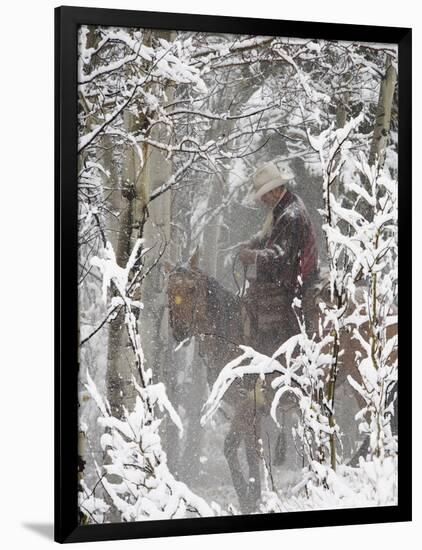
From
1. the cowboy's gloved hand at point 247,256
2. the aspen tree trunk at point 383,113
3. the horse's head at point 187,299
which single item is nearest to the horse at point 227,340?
the horse's head at point 187,299

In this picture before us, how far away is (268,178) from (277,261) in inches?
13.1

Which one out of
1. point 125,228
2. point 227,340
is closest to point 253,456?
point 227,340

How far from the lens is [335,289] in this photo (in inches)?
212

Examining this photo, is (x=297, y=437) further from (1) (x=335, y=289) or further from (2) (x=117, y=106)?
(2) (x=117, y=106)

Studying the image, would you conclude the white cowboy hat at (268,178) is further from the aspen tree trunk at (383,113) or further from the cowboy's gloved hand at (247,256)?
the aspen tree trunk at (383,113)

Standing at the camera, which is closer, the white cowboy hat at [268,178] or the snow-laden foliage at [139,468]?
the snow-laden foliage at [139,468]

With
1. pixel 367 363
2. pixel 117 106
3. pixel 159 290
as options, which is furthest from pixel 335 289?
pixel 117 106

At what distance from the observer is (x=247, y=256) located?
5238 millimetres

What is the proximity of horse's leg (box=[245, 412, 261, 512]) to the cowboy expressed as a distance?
284mm

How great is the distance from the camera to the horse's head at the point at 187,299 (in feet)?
16.8

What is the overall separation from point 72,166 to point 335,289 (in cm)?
120

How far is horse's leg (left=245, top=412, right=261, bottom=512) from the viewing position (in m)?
5.25

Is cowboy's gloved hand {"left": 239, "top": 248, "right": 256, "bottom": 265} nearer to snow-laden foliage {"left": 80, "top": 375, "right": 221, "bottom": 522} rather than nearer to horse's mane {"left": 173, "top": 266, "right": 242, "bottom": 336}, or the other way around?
horse's mane {"left": 173, "top": 266, "right": 242, "bottom": 336}

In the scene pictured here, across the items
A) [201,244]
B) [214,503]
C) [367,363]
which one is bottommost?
[214,503]
